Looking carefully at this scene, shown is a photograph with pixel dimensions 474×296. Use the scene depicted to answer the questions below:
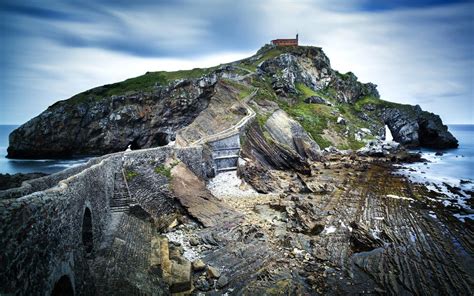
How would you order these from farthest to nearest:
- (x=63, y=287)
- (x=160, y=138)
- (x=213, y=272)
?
(x=160, y=138) < (x=213, y=272) < (x=63, y=287)

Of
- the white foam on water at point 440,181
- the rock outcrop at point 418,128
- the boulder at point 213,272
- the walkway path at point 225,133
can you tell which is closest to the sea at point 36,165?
the walkway path at point 225,133

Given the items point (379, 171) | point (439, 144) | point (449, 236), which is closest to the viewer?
point (449, 236)

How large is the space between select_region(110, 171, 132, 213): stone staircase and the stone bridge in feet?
3.52

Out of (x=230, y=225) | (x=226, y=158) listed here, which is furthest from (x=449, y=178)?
(x=230, y=225)

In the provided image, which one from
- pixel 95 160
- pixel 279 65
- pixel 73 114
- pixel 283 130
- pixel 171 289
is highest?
pixel 279 65

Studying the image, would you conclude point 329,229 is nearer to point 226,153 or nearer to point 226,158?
point 226,158

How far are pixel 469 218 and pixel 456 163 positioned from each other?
3412 centimetres

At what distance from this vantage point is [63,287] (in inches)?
336

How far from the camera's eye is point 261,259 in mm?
15023

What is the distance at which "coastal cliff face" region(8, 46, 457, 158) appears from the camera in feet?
194

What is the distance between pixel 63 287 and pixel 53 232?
188 cm

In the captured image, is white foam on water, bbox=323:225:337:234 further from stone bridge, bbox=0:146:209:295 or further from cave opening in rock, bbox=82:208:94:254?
cave opening in rock, bbox=82:208:94:254

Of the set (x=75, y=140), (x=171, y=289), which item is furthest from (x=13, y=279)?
(x=75, y=140)

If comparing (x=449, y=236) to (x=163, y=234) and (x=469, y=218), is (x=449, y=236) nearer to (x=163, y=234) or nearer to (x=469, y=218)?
(x=469, y=218)
